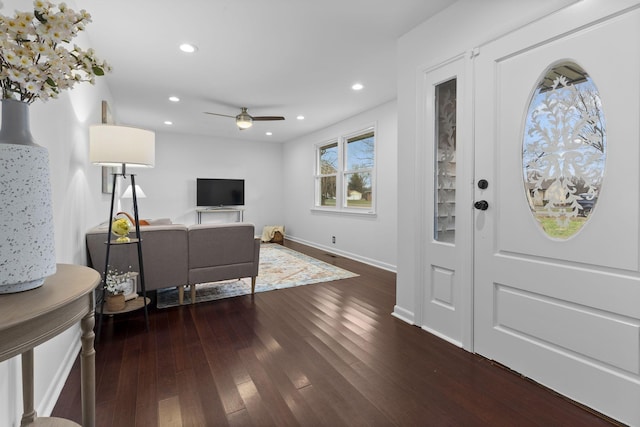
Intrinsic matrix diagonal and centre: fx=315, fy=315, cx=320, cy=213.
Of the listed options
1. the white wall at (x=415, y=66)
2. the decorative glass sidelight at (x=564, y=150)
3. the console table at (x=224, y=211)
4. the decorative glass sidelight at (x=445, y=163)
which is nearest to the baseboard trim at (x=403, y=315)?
the white wall at (x=415, y=66)

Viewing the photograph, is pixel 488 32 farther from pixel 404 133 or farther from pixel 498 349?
pixel 498 349

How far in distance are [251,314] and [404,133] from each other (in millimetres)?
2131

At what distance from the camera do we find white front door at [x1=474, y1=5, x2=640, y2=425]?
1478mm

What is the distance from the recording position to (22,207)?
0.85 m

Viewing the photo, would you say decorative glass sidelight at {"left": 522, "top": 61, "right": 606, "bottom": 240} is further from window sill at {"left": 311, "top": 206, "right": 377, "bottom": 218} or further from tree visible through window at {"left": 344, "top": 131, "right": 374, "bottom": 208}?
tree visible through window at {"left": 344, "top": 131, "right": 374, "bottom": 208}

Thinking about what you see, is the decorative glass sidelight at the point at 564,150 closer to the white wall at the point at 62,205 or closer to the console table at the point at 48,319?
the console table at the point at 48,319

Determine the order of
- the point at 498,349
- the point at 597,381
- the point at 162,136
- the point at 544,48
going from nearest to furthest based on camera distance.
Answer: the point at 597,381, the point at 544,48, the point at 498,349, the point at 162,136

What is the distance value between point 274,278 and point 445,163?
2624 mm

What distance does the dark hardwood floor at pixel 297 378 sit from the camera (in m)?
1.55

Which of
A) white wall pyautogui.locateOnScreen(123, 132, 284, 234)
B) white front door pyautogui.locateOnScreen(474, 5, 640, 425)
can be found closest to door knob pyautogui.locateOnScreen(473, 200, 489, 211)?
white front door pyautogui.locateOnScreen(474, 5, 640, 425)

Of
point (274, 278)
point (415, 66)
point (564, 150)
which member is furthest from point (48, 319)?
point (274, 278)

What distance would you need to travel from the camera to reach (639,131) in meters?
1.44

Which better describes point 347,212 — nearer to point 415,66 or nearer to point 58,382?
point 415,66

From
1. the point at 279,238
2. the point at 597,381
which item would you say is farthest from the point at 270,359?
the point at 279,238
